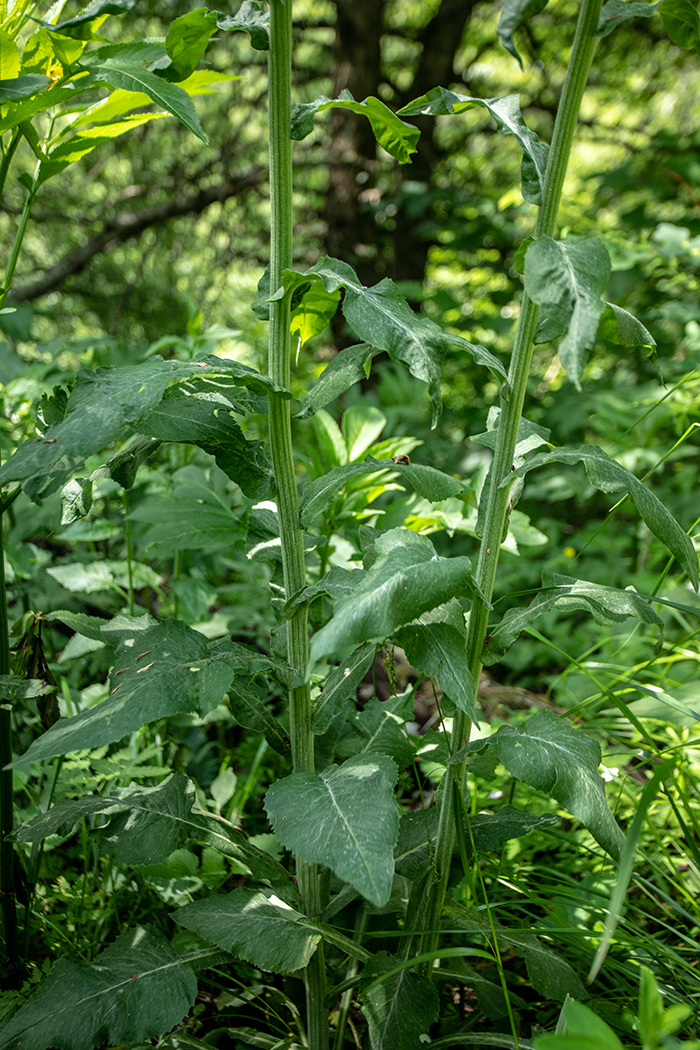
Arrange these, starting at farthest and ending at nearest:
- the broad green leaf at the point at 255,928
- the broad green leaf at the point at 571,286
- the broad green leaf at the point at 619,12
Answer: the broad green leaf at the point at 255,928
the broad green leaf at the point at 619,12
the broad green leaf at the point at 571,286

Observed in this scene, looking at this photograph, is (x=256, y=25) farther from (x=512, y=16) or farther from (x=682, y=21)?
(x=682, y=21)

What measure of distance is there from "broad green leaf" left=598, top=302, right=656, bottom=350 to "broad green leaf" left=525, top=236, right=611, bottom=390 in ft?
0.50

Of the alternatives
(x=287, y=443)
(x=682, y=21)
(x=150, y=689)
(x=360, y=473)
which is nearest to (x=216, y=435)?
(x=287, y=443)

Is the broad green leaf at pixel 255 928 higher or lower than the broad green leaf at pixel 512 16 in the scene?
lower

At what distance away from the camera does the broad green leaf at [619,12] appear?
2.56 ft

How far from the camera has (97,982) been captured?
0.93 metres

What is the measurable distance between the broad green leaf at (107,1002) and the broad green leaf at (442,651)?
0.56 metres

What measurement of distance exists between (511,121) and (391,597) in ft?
2.33

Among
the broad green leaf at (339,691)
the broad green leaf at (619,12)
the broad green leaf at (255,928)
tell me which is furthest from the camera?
the broad green leaf at (339,691)

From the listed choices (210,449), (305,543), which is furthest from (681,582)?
(210,449)

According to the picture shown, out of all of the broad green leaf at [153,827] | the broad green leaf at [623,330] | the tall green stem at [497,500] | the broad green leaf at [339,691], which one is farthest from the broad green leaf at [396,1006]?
the broad green leaf at [623,330]

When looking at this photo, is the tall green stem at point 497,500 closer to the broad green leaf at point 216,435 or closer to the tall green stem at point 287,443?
the tall green stem at point 287,443

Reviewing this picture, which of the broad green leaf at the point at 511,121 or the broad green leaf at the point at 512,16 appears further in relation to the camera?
the broad green leaf at the point at 511,121

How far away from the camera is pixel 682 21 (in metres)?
0.82
